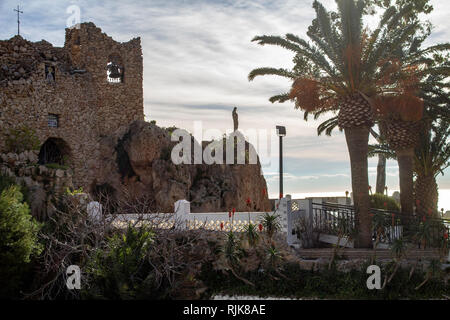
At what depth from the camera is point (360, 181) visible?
1694 cm

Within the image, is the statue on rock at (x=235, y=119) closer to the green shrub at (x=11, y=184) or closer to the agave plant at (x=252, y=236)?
the green shrub at (x=11, y=184)

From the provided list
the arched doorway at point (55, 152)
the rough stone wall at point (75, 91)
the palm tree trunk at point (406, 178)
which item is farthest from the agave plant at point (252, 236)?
the arched doorway at point (55, 152)

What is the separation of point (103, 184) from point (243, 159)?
851 cm

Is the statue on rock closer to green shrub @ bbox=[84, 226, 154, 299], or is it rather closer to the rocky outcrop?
the rocky outcrop

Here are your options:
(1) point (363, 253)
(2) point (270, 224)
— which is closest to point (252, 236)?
(2) point (270, 224)

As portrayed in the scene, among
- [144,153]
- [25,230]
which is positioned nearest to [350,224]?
[25,230]

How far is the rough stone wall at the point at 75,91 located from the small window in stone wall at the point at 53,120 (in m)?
0.19

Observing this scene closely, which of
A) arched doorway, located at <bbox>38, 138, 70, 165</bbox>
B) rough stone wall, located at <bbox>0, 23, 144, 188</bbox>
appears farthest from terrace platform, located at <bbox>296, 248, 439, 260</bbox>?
arched doorway, located at <bbox>38, 138, 70, 165</bbox>

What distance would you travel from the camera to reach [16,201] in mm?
14992

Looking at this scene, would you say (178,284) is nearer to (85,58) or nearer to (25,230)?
(25,230)

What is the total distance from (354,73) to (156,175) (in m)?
12.6

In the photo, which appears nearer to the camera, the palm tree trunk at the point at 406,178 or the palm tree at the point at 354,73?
the palm tree at the point at 354,73

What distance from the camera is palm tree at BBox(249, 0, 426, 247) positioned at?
16812mm

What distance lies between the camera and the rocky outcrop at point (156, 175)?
26.2 meters
